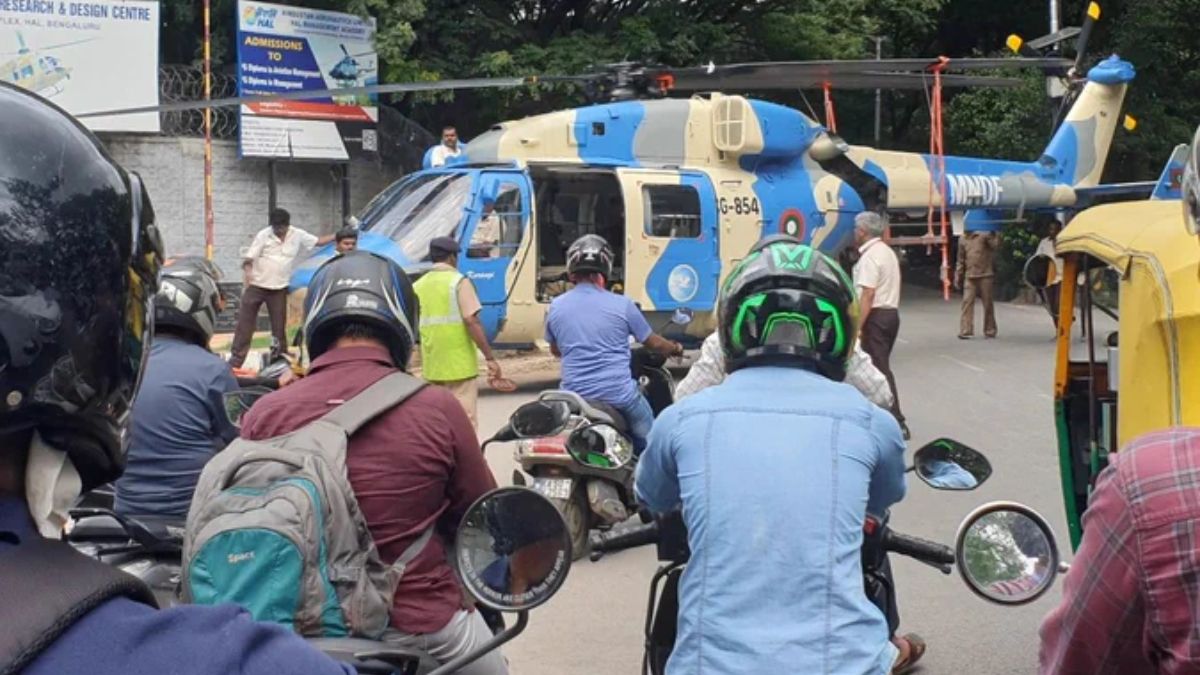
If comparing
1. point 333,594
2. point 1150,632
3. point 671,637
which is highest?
point 1150,632

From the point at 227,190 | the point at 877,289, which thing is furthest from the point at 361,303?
the point at 227,190

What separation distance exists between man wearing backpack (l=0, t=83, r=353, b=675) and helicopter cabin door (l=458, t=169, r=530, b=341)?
11017 mm

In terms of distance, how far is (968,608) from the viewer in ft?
21.6

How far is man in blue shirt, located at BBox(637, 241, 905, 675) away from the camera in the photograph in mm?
2770

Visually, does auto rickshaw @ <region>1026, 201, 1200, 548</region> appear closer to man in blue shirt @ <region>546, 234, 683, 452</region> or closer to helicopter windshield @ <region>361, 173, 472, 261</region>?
man in blue shirt @ <region>546, 234, 683, 452</region>

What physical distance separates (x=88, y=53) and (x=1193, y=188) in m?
18.7

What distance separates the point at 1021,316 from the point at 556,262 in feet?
31.1

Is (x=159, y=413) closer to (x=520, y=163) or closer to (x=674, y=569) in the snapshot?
(x=674, y=569)

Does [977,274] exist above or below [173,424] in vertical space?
below

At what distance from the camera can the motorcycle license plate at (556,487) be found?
22.7 feet

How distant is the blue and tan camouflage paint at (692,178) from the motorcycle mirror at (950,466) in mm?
9194

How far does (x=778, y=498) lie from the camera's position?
9.30 feet

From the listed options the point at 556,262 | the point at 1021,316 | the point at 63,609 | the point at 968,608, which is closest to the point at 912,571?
the point at 968,608

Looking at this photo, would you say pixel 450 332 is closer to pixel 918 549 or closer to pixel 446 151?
pixel 918 549
